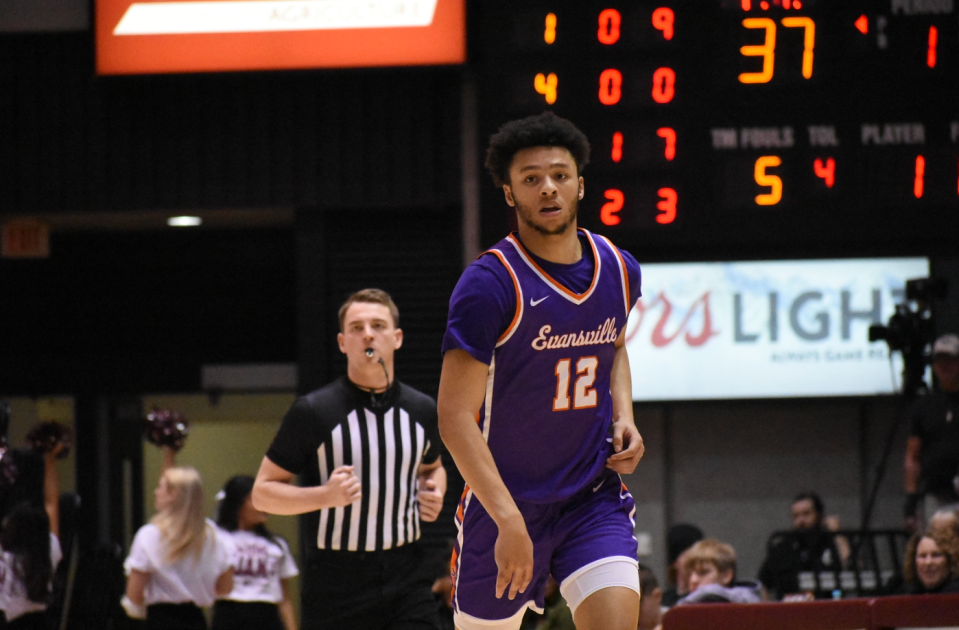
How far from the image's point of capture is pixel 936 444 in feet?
22.2

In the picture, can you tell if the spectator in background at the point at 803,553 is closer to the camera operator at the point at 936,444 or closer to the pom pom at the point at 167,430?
the camera operator at the point at 936,444

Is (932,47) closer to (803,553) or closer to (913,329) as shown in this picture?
(913,329)

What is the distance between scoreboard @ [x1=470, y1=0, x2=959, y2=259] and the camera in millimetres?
7012

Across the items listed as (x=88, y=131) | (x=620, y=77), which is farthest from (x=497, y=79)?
(x=88, y=131)

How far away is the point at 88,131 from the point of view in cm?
774

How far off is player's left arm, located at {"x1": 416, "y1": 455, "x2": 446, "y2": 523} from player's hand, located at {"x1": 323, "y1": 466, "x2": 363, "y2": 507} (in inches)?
16.3

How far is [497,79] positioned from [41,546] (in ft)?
12.4

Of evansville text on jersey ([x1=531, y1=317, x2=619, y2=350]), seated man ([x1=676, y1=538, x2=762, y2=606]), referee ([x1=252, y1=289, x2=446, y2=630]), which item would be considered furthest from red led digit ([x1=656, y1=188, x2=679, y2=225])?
evansville text on jersey ([x1=531, y1=317, x2=619, y2=350])

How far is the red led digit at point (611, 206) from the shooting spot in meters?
7.04

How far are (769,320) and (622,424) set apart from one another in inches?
196

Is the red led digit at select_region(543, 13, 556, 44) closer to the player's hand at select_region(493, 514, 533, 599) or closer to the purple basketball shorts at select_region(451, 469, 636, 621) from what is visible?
the purple basketball shorts at select_region(451, 469, 636, 621)

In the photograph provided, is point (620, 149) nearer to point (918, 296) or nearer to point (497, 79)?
point (497, 79)

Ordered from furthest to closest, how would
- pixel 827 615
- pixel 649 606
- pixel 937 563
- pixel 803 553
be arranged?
1. pixel 803 553
2. pixel 937 563
3. pixel 649 606
4. pixel 827 615

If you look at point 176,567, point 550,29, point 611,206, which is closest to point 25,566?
point 176,567
